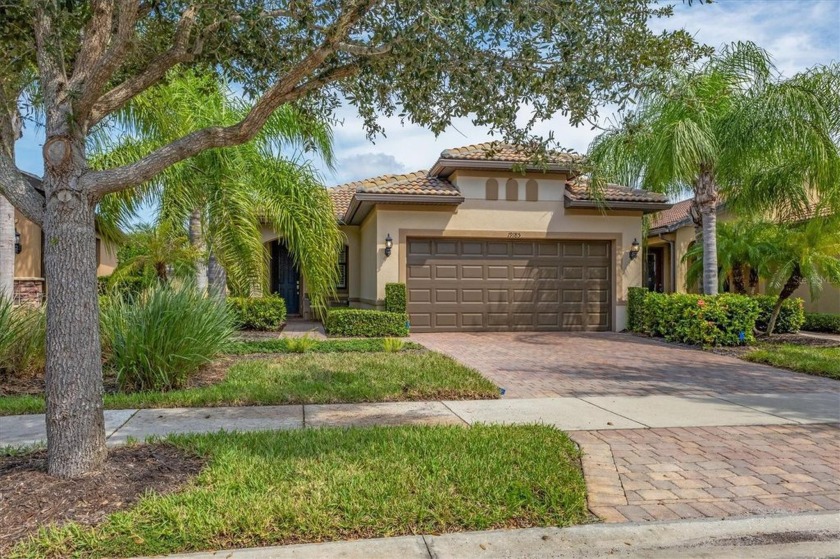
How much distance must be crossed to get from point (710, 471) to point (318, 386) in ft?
15.1

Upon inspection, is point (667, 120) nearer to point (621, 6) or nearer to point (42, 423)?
point (621, 6)

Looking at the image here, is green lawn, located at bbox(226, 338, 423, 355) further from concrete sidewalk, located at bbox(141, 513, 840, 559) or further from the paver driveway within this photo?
concrete sidewalk, located at bbox(141, 513, 840, 559)

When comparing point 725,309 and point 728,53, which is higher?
point 728,53

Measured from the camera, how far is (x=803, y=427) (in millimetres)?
5953

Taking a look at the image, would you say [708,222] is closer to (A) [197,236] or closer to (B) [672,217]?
(B) [672,217]

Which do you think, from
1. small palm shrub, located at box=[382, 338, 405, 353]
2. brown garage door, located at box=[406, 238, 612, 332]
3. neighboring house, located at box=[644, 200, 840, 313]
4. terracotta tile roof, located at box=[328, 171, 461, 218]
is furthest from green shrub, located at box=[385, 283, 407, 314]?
neighboring house, located at box=[644, 200, 840, 313]

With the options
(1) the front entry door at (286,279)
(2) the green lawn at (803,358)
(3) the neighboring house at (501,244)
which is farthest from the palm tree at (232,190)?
(2) the green lawn at (803,358)

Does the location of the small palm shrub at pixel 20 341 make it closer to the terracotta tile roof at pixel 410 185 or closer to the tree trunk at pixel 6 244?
the tree trunk at pixel 6 244

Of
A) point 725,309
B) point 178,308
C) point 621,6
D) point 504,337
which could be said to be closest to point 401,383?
point 178,308

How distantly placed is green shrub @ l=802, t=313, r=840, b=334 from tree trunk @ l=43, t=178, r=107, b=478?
17.6m

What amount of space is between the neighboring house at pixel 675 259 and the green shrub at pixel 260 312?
11.2m

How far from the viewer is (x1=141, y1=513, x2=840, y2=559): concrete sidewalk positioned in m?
3.33

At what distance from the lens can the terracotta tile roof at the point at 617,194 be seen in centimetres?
1550

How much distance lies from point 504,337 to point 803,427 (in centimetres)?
868
